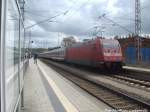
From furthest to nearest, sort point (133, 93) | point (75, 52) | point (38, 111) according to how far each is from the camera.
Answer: point (75, 52)
point (133, 93)
point (38, 111)

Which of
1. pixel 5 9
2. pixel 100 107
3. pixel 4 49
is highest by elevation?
pixel 5 9

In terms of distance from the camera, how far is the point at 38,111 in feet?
35.1

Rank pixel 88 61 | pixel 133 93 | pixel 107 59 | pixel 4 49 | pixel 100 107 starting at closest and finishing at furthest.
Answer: pixel 4 49 < pixel 100 107 < pixel 133 93 < pixel 107 59 < pixel 88 61

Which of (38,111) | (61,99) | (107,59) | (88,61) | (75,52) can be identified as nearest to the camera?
(38,111)

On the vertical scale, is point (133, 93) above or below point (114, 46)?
below

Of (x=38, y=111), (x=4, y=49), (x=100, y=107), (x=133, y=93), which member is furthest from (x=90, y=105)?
(x=4, y=49)

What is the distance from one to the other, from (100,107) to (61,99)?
1886 millimetres

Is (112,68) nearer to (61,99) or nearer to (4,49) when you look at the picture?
(61,99)

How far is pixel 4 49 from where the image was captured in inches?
123

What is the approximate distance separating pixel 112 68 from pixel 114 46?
188 centimetres

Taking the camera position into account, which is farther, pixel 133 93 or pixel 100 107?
pixel 133 93

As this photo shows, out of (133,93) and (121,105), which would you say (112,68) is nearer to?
(133,93)

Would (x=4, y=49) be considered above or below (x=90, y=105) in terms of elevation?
above

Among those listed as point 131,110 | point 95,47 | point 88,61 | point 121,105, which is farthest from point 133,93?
point 88,61
